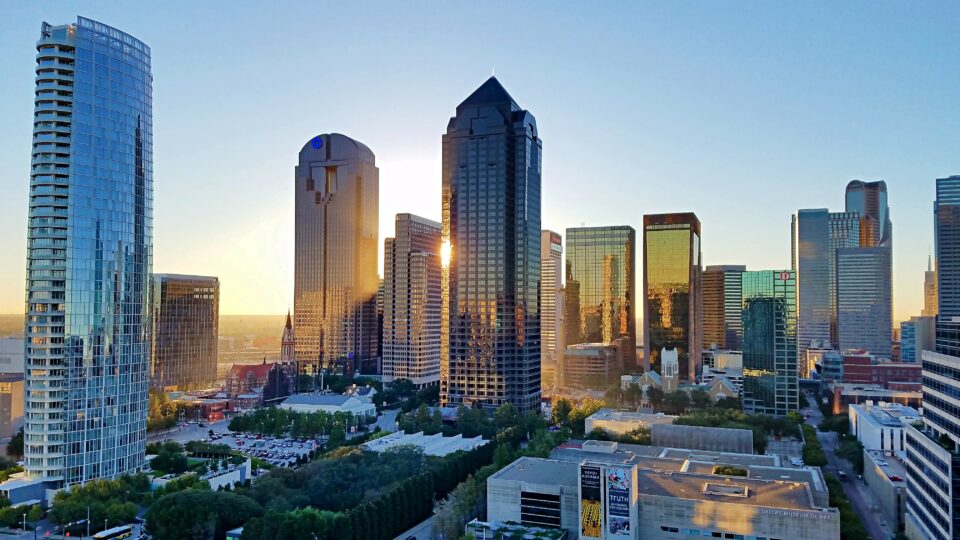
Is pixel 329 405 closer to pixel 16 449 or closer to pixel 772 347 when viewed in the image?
pixel 16 449

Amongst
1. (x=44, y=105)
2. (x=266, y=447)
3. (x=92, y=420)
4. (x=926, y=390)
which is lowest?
(x=266, y=447)

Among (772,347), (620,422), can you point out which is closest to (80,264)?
(620,422)

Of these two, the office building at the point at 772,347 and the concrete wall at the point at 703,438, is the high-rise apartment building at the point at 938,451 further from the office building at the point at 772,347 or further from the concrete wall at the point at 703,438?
the office building at the point at 772,347

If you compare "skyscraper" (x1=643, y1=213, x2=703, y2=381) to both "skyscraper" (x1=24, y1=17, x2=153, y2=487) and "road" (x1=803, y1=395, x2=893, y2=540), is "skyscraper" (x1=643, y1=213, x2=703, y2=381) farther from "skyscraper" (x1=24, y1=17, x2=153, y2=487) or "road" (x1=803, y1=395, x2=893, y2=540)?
"skyscraper" (x1=24, y1=17, x2=153, y2=487)

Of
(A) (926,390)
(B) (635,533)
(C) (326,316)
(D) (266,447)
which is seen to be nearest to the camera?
(B) (635,533)

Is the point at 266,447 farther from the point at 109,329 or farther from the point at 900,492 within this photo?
the point at 900,492

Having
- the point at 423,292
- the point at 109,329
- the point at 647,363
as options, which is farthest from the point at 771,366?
the point at 109,329

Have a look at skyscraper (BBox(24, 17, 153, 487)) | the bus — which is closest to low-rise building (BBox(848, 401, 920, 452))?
the bus
